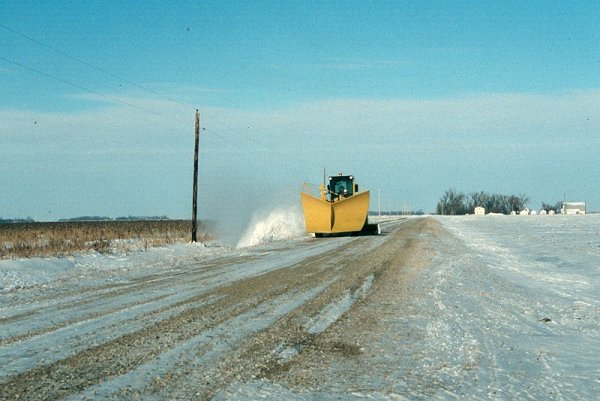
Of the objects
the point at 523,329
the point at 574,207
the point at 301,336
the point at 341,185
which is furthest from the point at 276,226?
the point at 574,207

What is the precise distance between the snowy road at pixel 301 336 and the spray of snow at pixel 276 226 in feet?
59.2

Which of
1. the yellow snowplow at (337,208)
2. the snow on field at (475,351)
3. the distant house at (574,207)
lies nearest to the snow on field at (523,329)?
the snow on field at (475,351)

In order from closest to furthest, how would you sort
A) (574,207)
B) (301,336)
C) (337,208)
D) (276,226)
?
1. (301,336)
2. (337,208)
3. (276,226)
4. (574,207)

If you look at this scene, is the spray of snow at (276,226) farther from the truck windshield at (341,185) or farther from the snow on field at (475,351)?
the snow on field at (475,351)

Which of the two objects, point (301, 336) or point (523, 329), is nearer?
point (301, 336)

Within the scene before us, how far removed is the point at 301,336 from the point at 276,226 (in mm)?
26364

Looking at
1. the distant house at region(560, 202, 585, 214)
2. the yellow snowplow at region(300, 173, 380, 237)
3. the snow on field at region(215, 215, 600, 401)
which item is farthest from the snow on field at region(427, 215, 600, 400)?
the distant house at region(560, 202, 585, 214)

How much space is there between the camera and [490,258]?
18219 mm

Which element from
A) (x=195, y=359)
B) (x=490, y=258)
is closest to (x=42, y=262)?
(x=195, y=359)

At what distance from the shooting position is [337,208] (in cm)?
2934

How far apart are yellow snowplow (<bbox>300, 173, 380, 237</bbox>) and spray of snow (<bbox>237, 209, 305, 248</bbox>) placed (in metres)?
2.46

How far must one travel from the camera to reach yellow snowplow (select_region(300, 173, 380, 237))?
2936cm

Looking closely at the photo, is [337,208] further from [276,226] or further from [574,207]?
[574,207]

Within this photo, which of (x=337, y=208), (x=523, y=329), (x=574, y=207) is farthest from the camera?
(x=574, y=207)
